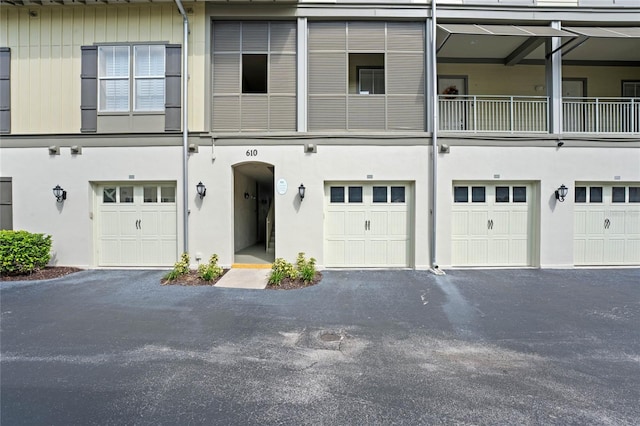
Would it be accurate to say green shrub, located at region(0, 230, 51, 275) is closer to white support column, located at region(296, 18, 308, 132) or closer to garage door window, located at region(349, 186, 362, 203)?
white support column, located at region(296, 18, 308, 132)

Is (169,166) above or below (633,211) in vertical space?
above

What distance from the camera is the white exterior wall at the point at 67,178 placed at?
7957 millimetres

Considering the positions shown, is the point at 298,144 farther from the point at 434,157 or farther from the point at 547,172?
the point at 547,172

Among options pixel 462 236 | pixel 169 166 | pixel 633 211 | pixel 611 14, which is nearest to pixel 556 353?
pixel 462 236

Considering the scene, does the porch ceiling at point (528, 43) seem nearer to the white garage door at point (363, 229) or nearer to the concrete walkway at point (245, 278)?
the white garage door at point (363, 229)

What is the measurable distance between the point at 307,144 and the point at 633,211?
9.38m

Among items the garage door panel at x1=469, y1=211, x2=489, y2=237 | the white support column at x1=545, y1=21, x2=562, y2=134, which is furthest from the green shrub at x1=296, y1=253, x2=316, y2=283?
the white support column at x1=545, y1=21, x2=562, y2=134

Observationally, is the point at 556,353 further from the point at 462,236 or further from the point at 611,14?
the point at 611,14

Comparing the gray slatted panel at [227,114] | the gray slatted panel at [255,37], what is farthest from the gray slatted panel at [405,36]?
the gray slatted panel at [227,114]

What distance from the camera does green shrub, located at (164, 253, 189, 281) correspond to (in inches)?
271

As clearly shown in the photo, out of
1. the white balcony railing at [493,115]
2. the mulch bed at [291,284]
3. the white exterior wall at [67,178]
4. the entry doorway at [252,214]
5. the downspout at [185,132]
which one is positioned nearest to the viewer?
the mulch bed at [291,284]

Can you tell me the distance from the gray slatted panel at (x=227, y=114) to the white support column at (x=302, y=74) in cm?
174

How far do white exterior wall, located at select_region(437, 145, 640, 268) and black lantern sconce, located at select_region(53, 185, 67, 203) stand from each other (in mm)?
10384

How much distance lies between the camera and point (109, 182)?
8.12 meters
